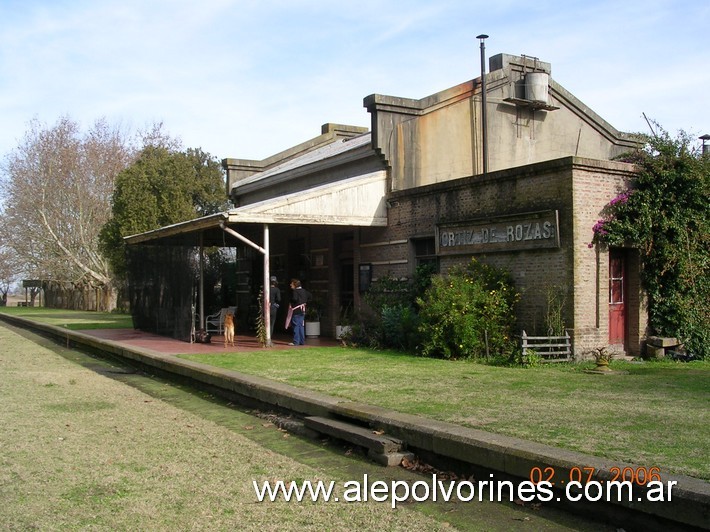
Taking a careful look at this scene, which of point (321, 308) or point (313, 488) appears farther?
point (321, 308)

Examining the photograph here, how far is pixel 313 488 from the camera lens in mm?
6332

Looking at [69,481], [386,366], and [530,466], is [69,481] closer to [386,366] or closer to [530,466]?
[530,466]

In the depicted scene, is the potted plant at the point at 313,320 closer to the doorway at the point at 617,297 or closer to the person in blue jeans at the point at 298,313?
the person in blue jeans at the point at 298,313

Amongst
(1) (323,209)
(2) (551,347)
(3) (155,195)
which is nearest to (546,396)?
(2) (551,347)

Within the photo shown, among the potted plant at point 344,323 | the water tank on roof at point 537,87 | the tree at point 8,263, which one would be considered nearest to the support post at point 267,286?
the potted plant at point 344,323

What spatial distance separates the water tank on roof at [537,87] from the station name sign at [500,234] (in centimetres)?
614

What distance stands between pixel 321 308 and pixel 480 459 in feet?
47.2

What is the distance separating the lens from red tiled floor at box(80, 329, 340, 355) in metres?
16.7

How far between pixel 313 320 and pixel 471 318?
742 cm

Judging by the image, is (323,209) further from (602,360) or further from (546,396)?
(546,396)

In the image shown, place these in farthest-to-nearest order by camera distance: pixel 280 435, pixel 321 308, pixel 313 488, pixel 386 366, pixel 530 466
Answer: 1. pixel 321 308
2. pixel 386 366
3. pixel 280 435
4. pixel 313 488
5. pixel 530 466

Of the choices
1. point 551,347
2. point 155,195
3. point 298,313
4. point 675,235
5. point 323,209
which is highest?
point 155,195

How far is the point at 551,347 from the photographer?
42.8 feet

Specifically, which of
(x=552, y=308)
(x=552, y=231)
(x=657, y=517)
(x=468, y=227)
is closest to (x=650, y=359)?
(x=552, y=308)
